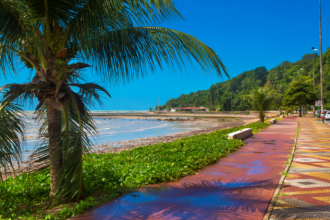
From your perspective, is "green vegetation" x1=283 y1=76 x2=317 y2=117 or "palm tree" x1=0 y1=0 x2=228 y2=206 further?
"green vegetation" x1=283 y1=76 x2=317 y2=117

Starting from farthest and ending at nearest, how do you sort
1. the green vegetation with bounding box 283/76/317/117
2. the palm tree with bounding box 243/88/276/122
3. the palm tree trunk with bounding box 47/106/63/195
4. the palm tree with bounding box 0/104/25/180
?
the green vegetation with bounding box 283/76/317/117 → the palm tree with bounding box 243/88/276/122 → the palm tree trunk with bounding box 47/106/63/195 → the palm tree with bounding box 0/104/25/180

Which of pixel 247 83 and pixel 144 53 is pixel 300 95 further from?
pixel 247 83

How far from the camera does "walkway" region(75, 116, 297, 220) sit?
3.74m

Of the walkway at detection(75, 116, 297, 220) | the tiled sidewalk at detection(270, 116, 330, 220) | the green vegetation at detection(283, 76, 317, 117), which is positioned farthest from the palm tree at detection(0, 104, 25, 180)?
the green vegetation at detection(283, 76, 317, 117)

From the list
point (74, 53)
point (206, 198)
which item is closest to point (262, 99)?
point (206, 198)

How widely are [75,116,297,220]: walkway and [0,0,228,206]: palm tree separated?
0.91m

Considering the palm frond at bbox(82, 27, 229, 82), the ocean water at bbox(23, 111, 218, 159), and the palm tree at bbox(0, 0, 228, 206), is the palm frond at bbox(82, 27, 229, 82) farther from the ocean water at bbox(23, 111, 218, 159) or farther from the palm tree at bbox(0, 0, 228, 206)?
the ocean water at bbox(23, 111, 218, 159)

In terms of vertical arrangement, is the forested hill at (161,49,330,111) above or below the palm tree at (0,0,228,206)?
above

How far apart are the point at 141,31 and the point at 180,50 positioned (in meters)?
0.77

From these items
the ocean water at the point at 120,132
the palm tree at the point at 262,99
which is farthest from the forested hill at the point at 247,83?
the palm tree at the point at 262,99

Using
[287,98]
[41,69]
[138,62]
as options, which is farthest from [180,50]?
[287,98]

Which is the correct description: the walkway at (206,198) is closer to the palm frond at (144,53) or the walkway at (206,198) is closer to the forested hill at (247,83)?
the palm frond at (144,53)

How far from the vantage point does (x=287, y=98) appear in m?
39.0

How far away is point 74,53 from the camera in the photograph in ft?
13.6
